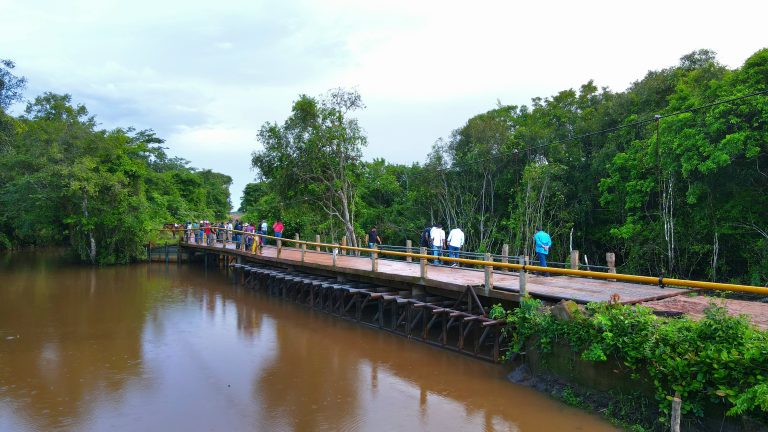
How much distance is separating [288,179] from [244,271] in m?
5.21

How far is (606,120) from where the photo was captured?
21.9 m

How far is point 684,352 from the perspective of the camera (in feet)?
19.2

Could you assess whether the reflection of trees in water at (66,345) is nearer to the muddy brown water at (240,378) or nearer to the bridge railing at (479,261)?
the muddy brown water at (240,378)

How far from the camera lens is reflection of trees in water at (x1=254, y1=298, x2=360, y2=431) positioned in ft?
23.8

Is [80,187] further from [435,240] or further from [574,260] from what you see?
[574,260]

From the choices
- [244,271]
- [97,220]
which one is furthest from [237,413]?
[97,220]

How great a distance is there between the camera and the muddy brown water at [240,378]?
714cm

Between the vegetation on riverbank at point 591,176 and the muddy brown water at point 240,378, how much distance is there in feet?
27.7

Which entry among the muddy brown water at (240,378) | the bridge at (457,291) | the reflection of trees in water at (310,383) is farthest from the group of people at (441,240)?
the reflection of trees in water at (310,383)

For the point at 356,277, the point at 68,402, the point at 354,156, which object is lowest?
the point at 68,402

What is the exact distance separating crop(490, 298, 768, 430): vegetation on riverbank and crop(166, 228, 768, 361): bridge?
52 centimetres

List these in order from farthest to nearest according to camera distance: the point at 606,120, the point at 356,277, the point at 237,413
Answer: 1. the point at 606,120
2. the point at 356,277
3. the point at 237,413

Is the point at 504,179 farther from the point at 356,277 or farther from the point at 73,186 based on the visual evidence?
the point at 73,186

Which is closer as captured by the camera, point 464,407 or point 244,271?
point 464,407
